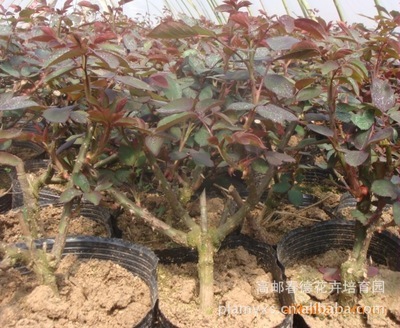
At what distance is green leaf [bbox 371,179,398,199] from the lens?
3.76ft

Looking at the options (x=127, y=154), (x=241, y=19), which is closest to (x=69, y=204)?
(x=127, y=154)

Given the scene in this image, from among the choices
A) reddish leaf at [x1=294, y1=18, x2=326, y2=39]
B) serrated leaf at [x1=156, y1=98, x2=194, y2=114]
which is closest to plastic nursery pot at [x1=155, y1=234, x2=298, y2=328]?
serrated leaf at [x1=156, y1=98, x2=194, y2=114]

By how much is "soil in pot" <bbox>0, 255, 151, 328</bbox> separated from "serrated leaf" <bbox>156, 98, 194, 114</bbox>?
0.54m

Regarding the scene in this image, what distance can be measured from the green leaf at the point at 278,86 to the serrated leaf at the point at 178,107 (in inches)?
7.7

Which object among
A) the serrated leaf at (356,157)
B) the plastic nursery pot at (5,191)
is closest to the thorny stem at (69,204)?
the serrated leaf at (356,157)

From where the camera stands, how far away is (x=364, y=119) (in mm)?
1166

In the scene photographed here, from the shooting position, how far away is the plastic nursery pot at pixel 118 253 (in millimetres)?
1322

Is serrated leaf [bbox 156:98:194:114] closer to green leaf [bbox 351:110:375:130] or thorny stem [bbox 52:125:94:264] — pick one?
thorny stem [bbox 52:125:94:264]

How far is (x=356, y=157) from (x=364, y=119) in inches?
4.5

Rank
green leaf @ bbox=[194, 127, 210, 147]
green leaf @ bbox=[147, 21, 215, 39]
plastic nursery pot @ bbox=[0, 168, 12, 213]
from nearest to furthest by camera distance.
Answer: green leaf @ bbox=[147, 21, 215, 39]
green leaf @ bbox=[194, 127, 210, 147]
plastic nursery pot @ bbox=[0, 168, 12, 213]

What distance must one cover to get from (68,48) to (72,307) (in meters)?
0.65

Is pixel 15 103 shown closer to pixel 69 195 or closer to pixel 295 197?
pixel 69 195

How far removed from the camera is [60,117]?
1.04m

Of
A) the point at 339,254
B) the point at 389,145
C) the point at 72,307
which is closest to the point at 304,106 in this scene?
the point at 389,145
